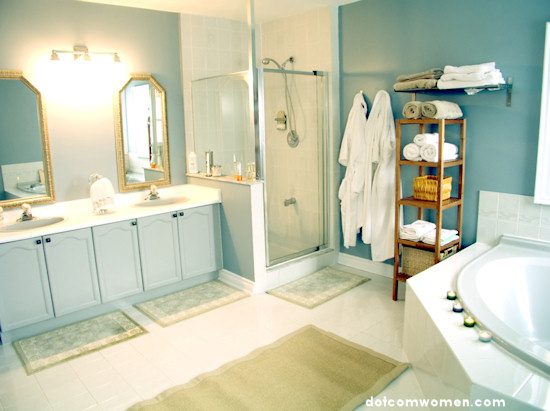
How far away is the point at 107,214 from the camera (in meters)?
3.35

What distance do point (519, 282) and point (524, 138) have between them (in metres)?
0.94

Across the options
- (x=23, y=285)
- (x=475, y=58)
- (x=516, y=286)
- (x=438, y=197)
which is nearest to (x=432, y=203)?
(x=438, y=197)

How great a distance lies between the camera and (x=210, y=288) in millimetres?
3789

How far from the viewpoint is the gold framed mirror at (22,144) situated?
10.1 feet

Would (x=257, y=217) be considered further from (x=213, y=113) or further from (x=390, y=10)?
(x=390, y=10)

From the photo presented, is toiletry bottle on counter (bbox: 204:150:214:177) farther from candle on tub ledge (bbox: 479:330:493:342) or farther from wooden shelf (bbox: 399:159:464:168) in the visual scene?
candle on tub ledge (bbox: 479:330:493:342)

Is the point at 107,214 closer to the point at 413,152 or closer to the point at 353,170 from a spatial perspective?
the point at 353,170

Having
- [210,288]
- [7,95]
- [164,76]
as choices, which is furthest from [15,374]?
[164,76]

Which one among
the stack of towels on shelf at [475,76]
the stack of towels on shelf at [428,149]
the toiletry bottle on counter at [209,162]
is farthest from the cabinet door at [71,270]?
the stack of towels on shelf at [475,76]

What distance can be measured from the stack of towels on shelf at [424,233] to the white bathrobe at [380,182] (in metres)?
0.37

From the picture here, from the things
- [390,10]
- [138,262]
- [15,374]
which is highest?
[390,10]

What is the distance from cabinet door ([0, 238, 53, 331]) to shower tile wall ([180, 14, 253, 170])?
1.68 metres

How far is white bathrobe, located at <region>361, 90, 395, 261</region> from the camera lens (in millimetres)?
3547

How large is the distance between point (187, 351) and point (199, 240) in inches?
45.2
